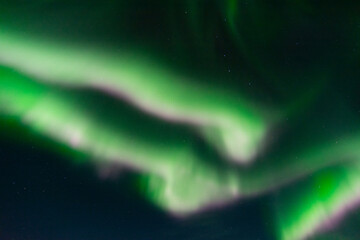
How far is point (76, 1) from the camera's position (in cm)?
82

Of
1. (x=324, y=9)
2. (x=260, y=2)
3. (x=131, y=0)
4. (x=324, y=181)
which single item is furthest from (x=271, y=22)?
(x=324, y=181)

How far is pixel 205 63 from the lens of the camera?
891 mm

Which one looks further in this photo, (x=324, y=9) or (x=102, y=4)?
(x=324, y=9)

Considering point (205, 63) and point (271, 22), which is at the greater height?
point (271, 22)

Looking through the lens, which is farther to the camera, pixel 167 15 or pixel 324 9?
pixel 324 9

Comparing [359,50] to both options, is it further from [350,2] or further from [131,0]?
[131,0]

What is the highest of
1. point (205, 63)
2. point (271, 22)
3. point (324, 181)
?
point (271, 22)

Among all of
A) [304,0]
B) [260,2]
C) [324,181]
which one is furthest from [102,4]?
[324,181]

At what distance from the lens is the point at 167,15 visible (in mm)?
863

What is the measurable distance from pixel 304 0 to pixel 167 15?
39 centimetres

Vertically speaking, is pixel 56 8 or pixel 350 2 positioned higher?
pixel 350 2

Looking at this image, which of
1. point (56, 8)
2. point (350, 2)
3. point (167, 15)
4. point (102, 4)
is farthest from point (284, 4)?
point (56, 8)

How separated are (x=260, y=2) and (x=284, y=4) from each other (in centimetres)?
7

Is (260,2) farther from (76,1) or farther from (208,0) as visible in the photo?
(76,1)
